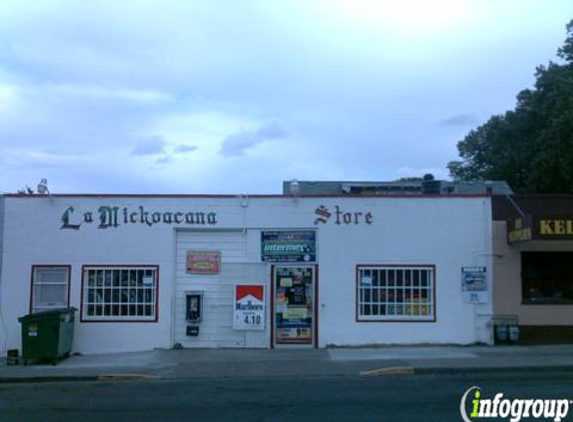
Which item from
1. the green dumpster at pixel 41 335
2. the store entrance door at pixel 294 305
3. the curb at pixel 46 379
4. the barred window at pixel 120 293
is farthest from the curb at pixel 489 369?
the green dumpster at pixel 41 335

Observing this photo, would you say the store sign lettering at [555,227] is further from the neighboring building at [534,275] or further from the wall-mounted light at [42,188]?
the wall-mounted light at [42,188]

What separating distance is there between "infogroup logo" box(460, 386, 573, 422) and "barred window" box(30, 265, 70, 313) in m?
11.5

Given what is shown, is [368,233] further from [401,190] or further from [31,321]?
[401,190]

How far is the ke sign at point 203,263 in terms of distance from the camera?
18.7 m

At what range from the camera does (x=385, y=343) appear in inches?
720

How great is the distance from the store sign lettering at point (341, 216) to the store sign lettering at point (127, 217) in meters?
2.73

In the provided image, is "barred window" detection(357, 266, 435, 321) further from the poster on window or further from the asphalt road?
the asphalt road

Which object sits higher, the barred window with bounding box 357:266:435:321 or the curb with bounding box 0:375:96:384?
the barred window with bounding box 357:266:435:321

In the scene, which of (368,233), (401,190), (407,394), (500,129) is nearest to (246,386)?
(407,394)

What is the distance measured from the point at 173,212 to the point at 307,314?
437 centimetres

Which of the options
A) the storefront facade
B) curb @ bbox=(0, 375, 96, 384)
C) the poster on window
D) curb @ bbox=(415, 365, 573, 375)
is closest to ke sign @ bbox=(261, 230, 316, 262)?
the storefront facade

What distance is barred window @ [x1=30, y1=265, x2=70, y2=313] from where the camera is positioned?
61.2ft

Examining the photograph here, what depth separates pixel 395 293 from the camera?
18.5m

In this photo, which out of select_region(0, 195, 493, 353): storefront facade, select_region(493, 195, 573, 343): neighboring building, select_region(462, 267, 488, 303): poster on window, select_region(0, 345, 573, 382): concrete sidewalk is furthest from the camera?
select_region(0, 195, 493, 353): storefront facade
